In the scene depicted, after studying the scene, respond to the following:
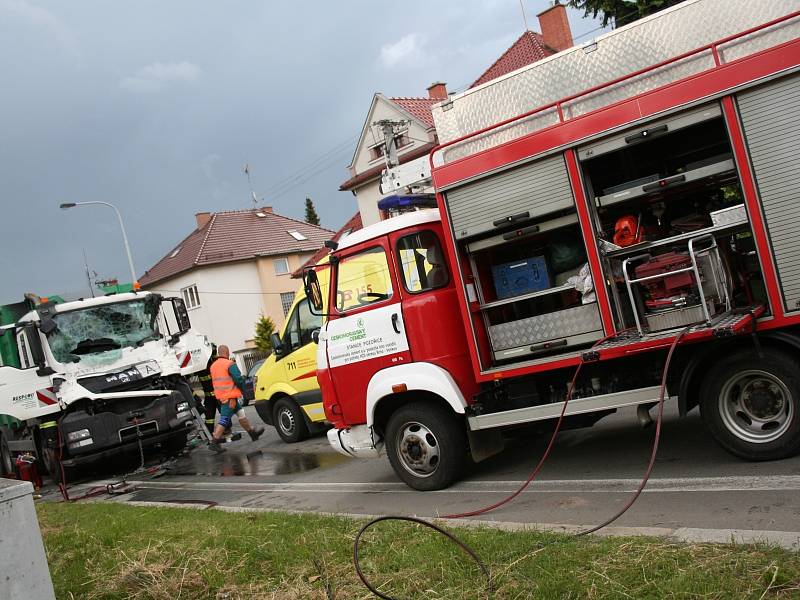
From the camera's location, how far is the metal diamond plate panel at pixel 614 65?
18.5ft

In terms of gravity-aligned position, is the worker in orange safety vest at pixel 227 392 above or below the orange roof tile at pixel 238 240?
below

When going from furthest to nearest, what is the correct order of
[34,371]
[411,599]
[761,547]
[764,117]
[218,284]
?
[218,284]
[34,371]
[764,117]
[411,599]
[761,547]

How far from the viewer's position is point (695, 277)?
557 cm

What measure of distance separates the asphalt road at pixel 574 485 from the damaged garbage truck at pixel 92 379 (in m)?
1.37

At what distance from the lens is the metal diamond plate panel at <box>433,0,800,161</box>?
5648 millimetres

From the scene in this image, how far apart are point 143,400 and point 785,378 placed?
1008 cm

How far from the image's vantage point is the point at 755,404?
5.56 metres

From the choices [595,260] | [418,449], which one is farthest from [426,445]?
[595,260]

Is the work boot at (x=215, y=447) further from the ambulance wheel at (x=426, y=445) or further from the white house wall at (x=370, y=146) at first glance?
the white house wall at (x=370, y=146)

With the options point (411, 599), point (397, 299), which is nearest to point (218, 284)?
point (397, 299)

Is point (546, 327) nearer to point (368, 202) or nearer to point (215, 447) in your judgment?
point (215, 447)

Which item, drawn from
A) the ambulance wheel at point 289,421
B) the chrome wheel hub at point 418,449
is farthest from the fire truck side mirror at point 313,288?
the ambulance wheel at point 289,421

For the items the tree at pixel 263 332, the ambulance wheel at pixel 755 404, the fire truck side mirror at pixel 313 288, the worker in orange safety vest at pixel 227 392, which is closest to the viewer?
the ambulance wheel at pixel 755 404

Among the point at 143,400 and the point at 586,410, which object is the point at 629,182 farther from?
the point at 143,400
